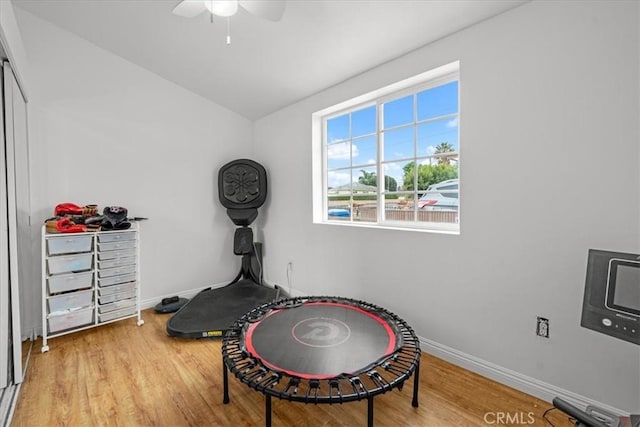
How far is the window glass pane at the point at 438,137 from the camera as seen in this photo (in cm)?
220

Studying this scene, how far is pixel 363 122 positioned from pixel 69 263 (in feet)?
9.44

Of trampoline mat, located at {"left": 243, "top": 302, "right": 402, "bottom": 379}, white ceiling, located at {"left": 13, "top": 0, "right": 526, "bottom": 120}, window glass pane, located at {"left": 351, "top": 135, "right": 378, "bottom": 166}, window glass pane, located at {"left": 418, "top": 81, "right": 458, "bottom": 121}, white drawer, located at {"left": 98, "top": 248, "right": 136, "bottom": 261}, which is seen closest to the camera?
trampoline mat, located at {"left": 243, "top": 302, "right": 402, "bottom": 379}

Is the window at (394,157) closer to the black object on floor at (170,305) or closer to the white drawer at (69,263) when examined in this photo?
the black object on floor at (170,305)

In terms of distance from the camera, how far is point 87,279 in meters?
2.47

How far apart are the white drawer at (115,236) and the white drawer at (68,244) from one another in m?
0.08

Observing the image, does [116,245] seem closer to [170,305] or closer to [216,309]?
[170,305]

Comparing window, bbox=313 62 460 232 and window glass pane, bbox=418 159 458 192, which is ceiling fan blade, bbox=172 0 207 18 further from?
window glass pane, bbox=418 159 458 192

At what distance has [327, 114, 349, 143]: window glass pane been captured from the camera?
304cm

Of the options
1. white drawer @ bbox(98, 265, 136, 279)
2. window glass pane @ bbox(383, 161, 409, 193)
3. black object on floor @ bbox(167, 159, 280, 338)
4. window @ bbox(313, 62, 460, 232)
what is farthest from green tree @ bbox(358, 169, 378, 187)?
white drawer @ bbox(98, 265, 136, 279)

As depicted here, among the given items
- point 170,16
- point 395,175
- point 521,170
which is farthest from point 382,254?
point 170,16

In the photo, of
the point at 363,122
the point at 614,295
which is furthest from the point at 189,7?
the point at 614,295

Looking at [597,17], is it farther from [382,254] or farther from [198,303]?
[198,303]

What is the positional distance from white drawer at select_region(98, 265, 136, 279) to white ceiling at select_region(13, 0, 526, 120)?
6.83ft

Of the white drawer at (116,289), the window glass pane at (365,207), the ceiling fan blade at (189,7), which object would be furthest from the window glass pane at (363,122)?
the white drawer at (116,289)
